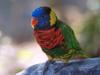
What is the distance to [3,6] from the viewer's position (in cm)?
186

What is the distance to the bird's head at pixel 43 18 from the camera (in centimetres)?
165

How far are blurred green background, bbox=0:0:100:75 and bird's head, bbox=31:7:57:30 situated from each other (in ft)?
0.52

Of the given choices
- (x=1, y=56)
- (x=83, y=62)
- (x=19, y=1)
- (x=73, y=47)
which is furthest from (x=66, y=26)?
(x=1, y=56)

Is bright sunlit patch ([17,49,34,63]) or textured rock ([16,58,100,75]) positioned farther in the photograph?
bright sunlit patch ([17,49,34,63])

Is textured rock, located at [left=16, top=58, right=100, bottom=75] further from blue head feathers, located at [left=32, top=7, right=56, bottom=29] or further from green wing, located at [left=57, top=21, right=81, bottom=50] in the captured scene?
blue head feathers, located at [left=32, top=7, right=56, bottom=29]

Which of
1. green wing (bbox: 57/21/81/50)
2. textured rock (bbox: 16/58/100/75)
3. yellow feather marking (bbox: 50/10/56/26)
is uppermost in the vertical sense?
yellow feather marking (bbox: 50/10/56/26)

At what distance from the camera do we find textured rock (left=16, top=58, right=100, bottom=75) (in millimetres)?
1705

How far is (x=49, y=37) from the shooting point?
5.47 ft

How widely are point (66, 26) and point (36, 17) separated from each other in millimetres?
202

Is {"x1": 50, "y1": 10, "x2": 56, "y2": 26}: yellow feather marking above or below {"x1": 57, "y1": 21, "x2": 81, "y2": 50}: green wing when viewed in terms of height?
above

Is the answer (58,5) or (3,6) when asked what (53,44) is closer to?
(58,5)

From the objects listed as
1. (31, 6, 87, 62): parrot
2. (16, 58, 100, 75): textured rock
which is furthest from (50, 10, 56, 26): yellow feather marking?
(16, 58, 100, 75): textured rock

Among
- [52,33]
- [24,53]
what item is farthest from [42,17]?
[24,53]

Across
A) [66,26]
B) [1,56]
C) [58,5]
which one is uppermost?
[58,5]
